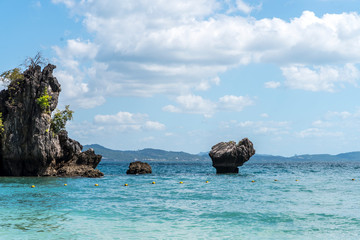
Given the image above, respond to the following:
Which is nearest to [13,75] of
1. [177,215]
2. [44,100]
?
[44,100]

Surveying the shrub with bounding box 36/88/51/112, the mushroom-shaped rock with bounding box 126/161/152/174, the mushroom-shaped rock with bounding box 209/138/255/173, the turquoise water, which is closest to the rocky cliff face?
the shrub with bounding box 36/88/51/112

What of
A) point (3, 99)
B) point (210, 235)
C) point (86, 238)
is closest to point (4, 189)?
point (3, 99)

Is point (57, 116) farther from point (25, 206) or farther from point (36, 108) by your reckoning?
point (25, 206)

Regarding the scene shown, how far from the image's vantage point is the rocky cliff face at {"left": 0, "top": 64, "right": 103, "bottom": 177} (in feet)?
182

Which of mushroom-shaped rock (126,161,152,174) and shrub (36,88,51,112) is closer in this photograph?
shrub (36,88,51,112)

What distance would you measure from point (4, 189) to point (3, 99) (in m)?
21.6

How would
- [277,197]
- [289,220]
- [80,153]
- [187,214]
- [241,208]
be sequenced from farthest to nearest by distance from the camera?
[80,153] < [277,197] < [241,208] < [187,214] < [289,220]

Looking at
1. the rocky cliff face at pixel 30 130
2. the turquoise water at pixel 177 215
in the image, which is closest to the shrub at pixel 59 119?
the rocky cliff face at pixel 30 130

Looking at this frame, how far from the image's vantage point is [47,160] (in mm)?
56844

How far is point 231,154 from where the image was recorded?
218ft

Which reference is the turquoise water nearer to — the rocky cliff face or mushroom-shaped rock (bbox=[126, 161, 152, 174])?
the rocky cliff face

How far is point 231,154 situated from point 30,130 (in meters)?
32.5

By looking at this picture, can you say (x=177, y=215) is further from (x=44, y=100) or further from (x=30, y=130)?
(x=44, y=100)

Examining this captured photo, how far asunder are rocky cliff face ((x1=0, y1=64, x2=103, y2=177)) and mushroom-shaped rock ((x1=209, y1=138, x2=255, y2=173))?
24157 mm
